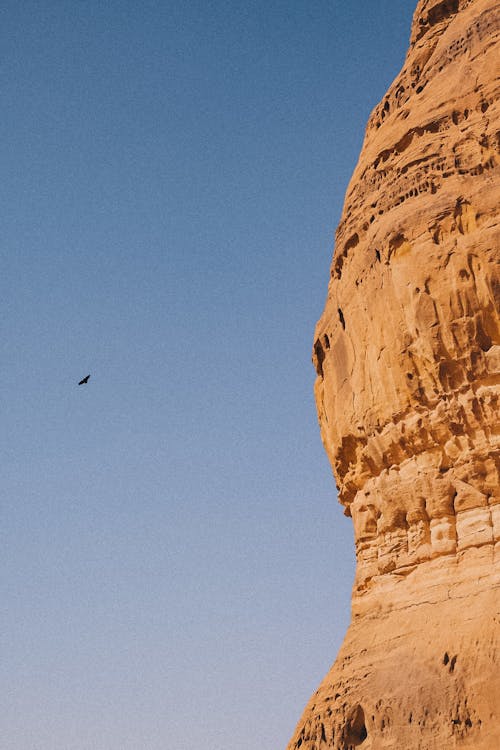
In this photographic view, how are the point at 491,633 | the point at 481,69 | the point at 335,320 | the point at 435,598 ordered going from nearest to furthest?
the point at 491,633 < the point at 435,598 < the point at 481,69 < the point at 335,320

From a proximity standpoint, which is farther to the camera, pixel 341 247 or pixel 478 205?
pixel 341 247

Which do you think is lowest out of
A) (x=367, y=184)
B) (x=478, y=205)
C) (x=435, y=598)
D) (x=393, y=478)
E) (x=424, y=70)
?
(x=435, y=598)

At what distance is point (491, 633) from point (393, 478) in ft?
15.9

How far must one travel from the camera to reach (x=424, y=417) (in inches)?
962

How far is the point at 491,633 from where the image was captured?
21.4 metres

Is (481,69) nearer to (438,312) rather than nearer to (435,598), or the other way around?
(438,312)

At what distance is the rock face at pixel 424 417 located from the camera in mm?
22172

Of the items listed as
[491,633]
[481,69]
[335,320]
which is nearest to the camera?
[491,633]

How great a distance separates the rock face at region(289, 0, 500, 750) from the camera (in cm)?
2217

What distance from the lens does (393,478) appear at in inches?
1002

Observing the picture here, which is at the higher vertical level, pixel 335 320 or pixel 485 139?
pixel 485 139

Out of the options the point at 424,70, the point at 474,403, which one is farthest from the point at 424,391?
the point at 424,70

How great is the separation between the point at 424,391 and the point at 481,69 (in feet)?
22.0

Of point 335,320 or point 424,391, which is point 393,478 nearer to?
point 424,391
